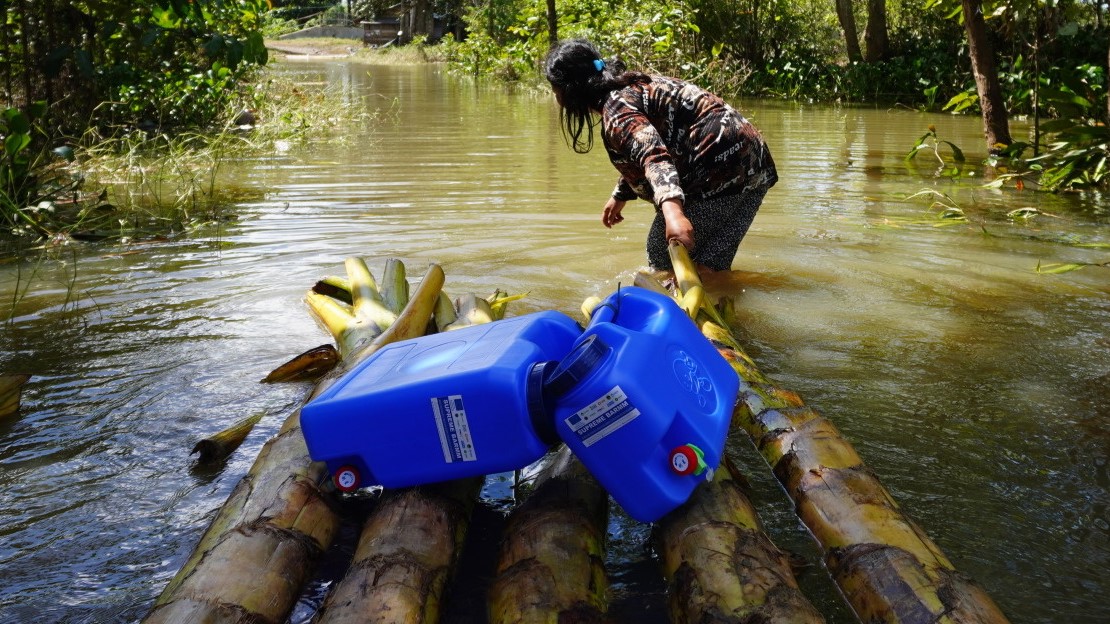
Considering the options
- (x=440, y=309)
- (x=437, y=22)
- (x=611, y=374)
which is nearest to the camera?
(x=611, y=374)

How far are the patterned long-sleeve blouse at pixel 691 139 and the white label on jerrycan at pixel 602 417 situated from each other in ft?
6.92

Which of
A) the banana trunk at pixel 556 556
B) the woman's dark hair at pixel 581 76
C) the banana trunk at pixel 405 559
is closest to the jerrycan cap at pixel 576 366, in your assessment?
the banana trunk at pixel 556 556

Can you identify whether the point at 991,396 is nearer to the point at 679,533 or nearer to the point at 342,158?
the point at 679,533

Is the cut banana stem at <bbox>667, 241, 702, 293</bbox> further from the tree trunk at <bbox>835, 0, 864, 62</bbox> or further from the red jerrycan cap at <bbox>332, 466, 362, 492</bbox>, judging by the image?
Result: the tree trunk at <bbox>835, 0, 864, 62</bbox>

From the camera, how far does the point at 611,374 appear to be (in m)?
2.22

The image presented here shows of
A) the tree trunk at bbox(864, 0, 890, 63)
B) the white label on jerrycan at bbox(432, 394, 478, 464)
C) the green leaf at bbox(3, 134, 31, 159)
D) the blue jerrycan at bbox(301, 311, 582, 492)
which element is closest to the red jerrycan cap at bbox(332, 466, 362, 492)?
the blue jerrycan at bbox(301, 311, 582, 492)

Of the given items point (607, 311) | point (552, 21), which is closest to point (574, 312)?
point (607, 311)

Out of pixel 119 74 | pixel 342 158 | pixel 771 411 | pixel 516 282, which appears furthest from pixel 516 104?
pixel 771 411

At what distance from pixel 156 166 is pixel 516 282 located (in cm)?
503

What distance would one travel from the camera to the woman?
13.1ft

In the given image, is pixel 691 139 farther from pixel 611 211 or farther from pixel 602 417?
pixel 602 417

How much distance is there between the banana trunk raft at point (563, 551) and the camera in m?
2.05

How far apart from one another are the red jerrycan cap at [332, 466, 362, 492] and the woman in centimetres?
168

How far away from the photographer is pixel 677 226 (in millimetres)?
3664
